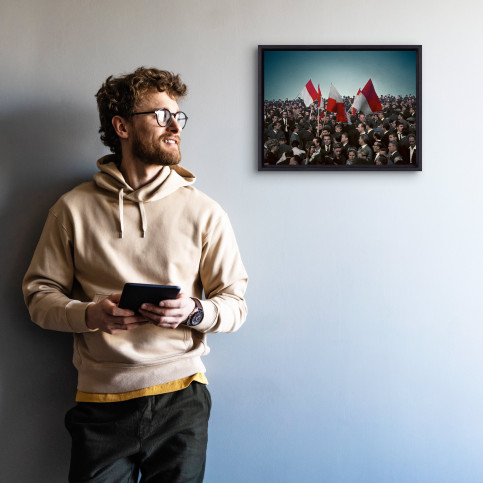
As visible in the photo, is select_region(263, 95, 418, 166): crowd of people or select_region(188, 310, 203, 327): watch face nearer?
select_region(188, 310, 203, 327): watch face

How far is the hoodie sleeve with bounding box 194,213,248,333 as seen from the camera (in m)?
1.43

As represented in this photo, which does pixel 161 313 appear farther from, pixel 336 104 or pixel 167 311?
pixel 336 104

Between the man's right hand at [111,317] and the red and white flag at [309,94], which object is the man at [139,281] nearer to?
the man's right hand at [111,317]

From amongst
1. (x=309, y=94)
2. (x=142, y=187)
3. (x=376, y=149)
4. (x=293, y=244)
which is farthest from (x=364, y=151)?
(x=142, y=187)

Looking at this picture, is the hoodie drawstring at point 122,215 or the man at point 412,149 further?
the man at point 412,149

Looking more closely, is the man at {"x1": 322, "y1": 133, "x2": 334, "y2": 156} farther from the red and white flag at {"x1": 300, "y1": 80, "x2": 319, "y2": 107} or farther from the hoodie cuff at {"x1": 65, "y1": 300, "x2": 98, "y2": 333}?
the hoodie cuff at {"x1": 65, "y1": 300, "x2": 98, "y2": 333}

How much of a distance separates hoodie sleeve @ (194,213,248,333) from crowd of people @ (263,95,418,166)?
0.34m

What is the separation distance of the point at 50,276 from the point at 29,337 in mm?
338

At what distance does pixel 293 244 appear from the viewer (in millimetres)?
1657

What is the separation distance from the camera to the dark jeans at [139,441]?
1.37m

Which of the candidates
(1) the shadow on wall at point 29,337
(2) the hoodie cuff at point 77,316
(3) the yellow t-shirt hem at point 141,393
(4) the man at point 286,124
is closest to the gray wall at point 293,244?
(1) the shadow on wall at point 29,337

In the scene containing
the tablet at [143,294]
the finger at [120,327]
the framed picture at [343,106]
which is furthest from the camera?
the framed picture at [343,106]

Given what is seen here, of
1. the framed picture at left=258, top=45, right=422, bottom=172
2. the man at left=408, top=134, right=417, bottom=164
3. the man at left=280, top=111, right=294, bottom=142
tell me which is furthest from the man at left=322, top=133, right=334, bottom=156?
the man at left=408, top=134, right=417, bottom=164

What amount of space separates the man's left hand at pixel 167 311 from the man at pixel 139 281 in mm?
42
